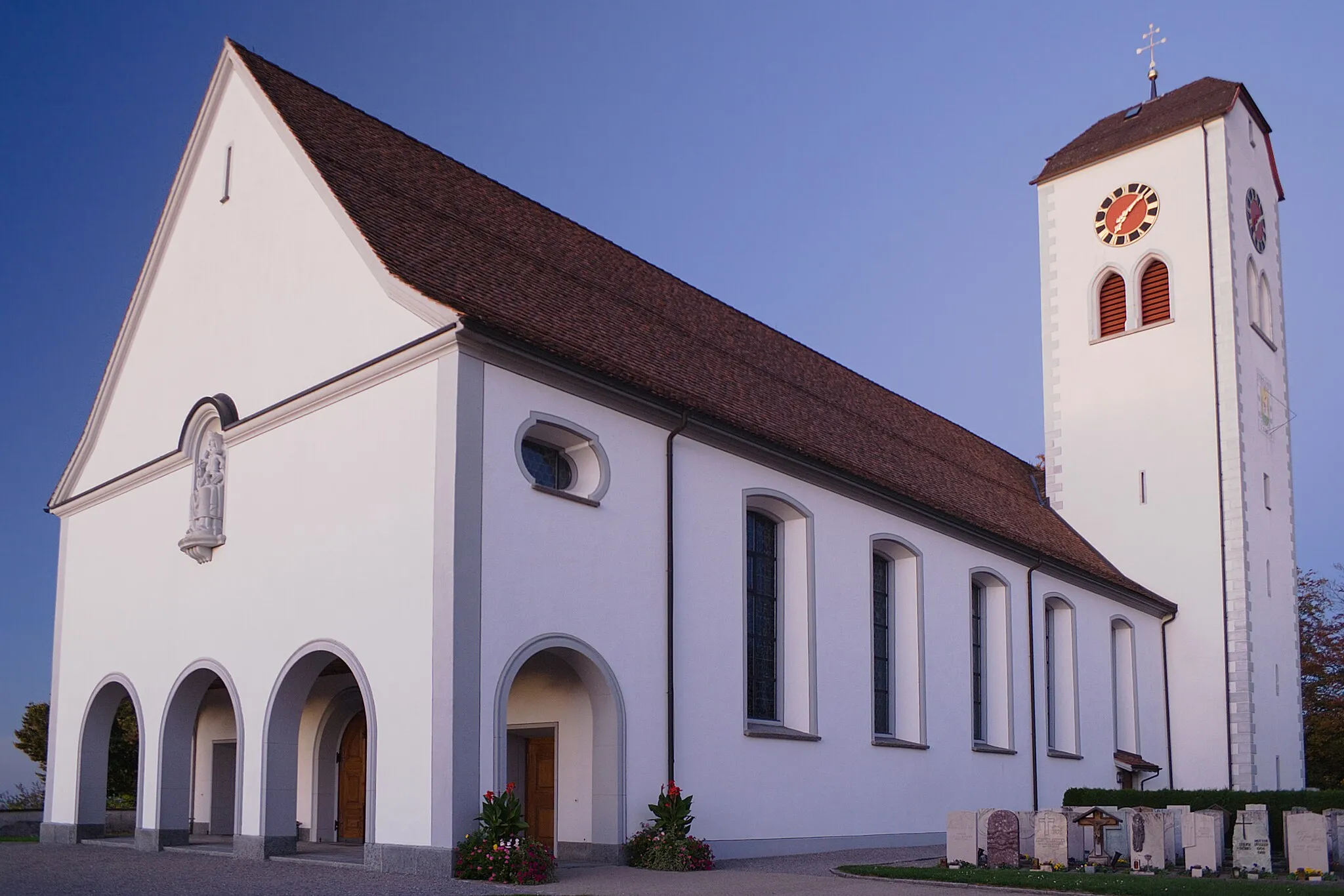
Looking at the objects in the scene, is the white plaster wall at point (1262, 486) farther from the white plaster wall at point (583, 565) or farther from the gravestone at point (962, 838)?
the white plaster wall at point (583, 565)

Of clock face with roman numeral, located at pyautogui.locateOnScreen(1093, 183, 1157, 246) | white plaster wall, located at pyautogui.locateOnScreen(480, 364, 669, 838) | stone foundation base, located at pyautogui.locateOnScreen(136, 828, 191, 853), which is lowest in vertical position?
stone foundation base, located at pyautogui.locateOnScreen(136, 828, 191, 853)

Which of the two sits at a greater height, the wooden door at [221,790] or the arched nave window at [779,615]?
the arched nave window at [779,615]

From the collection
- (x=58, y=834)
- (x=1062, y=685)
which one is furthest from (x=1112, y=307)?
(x=58, y=834)

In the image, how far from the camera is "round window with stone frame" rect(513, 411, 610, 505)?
55.7ft

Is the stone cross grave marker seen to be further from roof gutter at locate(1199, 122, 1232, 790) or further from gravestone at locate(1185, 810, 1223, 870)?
roof gutter at locate(1199, 122, 1232, 790)

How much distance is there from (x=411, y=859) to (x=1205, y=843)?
10493 millimetres

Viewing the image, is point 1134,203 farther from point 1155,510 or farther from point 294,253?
point 294,253

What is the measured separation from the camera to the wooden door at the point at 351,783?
842 inches

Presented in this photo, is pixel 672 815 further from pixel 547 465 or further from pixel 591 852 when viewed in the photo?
pixel 547 465

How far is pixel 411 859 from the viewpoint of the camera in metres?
14.8

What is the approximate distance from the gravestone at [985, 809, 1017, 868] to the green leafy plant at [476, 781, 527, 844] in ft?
22.4

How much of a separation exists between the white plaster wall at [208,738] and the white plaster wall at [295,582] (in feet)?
7.92

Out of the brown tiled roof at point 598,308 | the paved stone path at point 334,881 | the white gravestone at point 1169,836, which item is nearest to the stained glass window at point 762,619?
the brown tiled roof at point 598,308

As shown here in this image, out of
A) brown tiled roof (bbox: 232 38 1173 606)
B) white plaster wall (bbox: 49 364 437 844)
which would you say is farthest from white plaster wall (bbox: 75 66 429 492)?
white plaster wall (bbox: 49 364 437 844)
